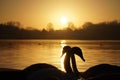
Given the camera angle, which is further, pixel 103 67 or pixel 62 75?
pixel 103 67

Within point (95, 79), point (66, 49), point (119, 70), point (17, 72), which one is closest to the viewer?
point (95, 79)

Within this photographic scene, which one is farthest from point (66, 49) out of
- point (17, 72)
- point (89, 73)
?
point (17, 72)

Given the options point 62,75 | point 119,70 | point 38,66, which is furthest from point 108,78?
point 38,66

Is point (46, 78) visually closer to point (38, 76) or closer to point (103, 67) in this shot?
point (38, 76)

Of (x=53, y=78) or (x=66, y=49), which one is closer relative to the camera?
(x=53, y=78)

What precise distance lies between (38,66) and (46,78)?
2239 millimetres

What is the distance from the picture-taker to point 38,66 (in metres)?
13.0

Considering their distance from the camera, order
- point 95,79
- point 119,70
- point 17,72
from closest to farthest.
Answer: point 95,79
point 17,72
point 119,70

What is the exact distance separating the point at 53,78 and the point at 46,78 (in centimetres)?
21

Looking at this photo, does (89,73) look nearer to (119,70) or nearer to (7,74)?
(119,70)

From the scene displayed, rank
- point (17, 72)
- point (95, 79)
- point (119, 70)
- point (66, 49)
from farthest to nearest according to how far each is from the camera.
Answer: point (66, 49)
point (119, 70)
point (17, 72)
point (95, 79)

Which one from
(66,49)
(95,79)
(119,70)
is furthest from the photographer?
(66,49)

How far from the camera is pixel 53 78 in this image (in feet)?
35.7

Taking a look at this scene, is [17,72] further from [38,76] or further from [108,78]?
[108,78]
